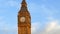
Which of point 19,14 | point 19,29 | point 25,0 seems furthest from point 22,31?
point 25,0

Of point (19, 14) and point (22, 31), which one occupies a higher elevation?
point (19, 14)

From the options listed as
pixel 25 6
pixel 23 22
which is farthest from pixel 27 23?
pixel 25 6

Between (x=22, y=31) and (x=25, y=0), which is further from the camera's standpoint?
(x=25, y=0)

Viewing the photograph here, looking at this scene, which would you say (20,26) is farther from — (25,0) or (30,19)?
(25,0)

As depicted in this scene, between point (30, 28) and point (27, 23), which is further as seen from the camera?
point (30, 28)

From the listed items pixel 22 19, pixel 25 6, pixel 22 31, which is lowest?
pixel 22 31

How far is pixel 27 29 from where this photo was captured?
3120 centimetres

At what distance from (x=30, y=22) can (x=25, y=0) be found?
156 inches

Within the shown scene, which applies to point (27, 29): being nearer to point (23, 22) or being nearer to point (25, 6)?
point (23, 22)

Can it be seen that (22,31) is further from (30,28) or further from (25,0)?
(25,0)

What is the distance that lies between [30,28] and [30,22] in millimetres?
1089

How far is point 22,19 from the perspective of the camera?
103 ft

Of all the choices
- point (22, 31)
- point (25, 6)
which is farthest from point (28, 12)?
point (22, 31)

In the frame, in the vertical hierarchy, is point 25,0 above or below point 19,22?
above
